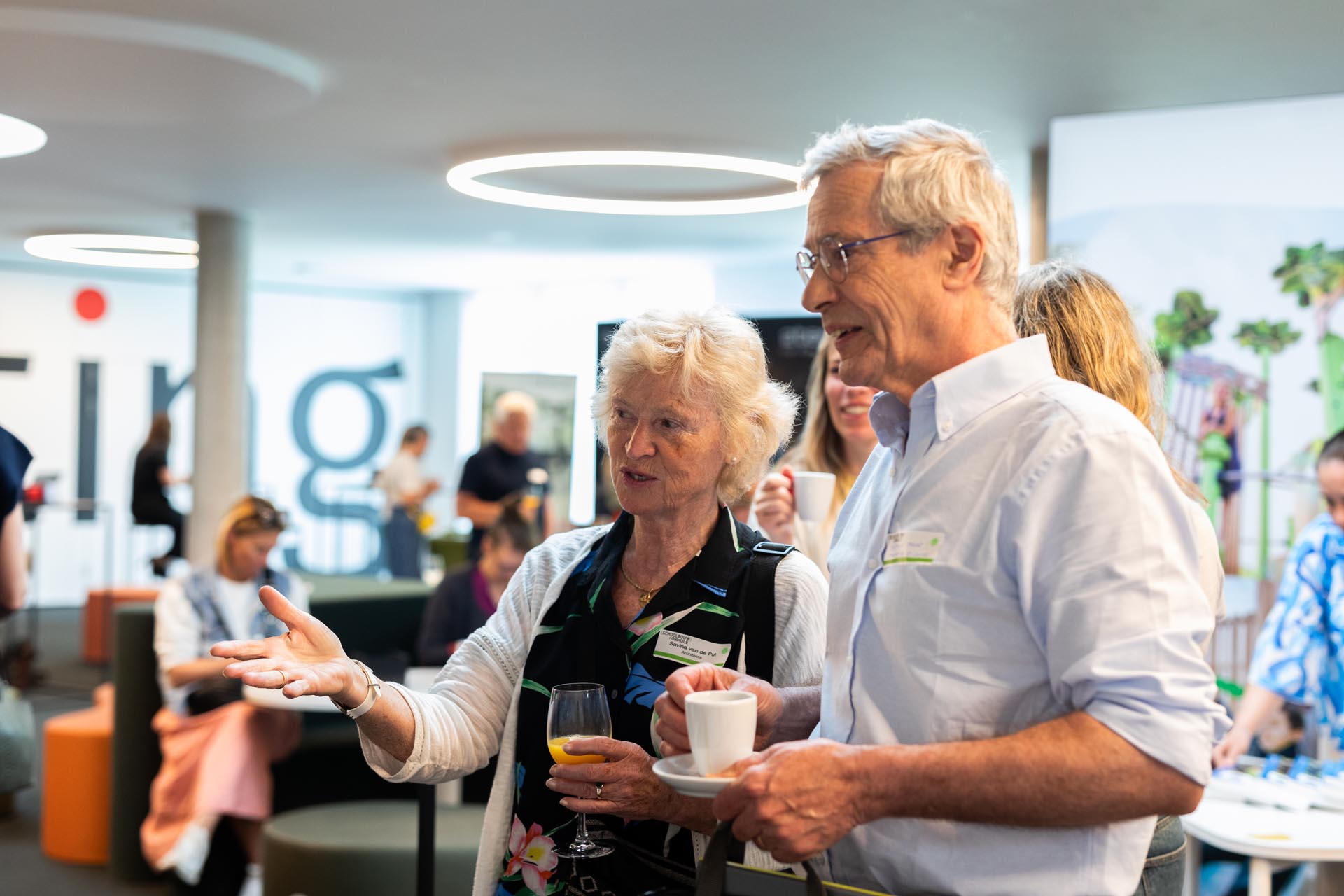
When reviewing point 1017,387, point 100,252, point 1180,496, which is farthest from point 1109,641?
point 100,252

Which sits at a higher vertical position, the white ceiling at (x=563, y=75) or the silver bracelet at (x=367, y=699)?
the white ceiling at (x=563, y=75)

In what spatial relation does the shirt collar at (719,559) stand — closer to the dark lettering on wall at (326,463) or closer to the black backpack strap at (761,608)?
the black backpack strap at (761,608)

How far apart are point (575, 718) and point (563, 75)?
14.0 ft

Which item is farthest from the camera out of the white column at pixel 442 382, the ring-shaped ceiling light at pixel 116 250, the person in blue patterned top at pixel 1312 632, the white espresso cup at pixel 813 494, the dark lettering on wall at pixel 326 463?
the white column at pixel 442 382

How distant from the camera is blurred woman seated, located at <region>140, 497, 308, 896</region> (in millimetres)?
4352

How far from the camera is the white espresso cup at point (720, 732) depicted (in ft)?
4.45

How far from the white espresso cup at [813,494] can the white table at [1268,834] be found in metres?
1.11

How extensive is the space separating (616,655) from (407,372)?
13839 mm

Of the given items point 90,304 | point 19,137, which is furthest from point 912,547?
point 90,304

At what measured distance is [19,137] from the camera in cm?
668

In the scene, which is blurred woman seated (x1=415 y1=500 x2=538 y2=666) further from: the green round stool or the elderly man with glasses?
the elderly man with glasses

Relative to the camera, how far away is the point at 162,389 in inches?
513

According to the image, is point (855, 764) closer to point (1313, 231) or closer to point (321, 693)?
point (321, 693)

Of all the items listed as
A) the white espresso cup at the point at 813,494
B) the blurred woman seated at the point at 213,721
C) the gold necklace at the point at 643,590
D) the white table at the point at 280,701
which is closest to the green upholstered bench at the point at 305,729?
the blurred woman seated at the point at 213,721
